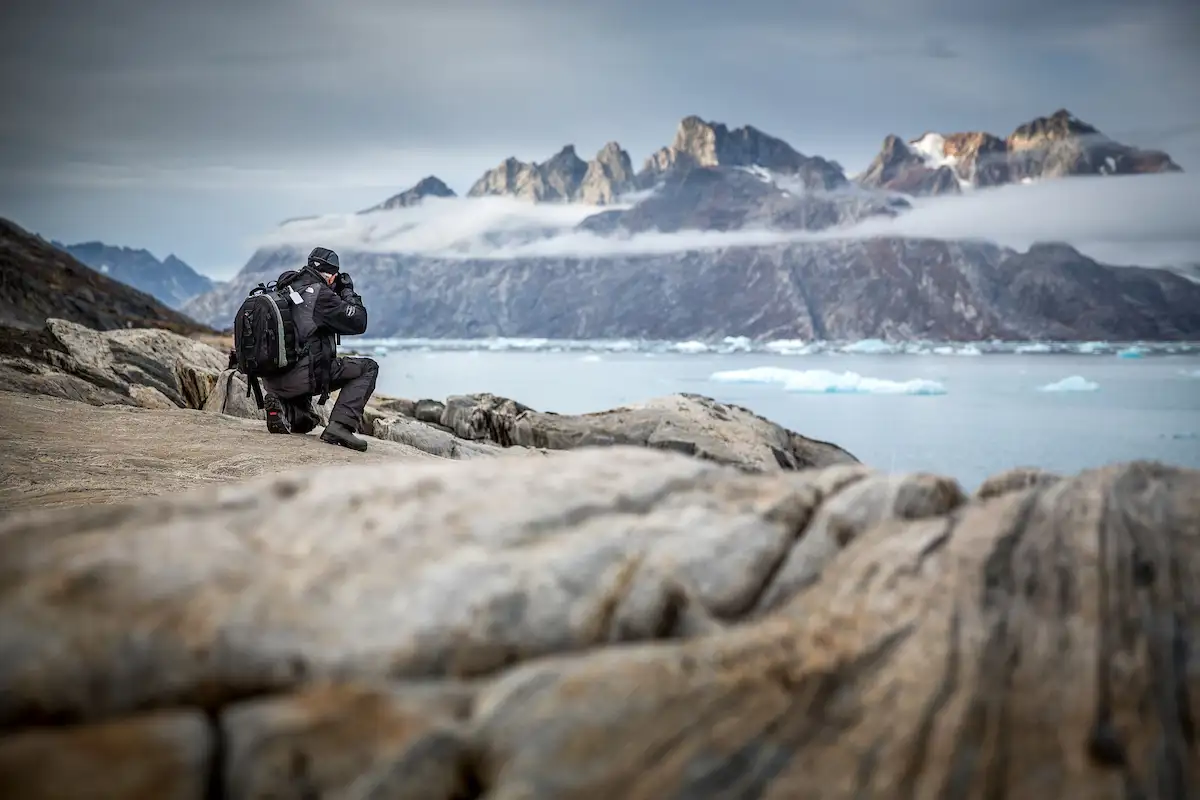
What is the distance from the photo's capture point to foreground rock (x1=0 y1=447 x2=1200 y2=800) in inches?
129

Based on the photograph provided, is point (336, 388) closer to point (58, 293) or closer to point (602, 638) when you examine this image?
point (602, 638)

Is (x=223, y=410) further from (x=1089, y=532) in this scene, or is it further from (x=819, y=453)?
(x=1089, y=532)

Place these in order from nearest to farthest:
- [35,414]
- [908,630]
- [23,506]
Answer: [908,630], [23,506], [35,414]

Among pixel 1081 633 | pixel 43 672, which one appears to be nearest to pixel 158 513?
pixel 43 672

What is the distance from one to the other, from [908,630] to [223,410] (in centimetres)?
1617

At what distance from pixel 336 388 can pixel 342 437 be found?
2.40 feet

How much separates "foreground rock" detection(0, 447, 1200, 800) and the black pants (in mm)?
8861

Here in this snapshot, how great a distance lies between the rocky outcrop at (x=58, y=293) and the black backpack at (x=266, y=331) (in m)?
39.9

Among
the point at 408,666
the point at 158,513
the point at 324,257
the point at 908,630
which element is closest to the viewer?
the point at 408,666

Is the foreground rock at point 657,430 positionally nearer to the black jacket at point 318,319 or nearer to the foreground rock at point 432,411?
the foreground rock at point 432,411

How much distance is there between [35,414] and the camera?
43.9 feet

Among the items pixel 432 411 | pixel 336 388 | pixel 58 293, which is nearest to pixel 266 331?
pixel 336 388

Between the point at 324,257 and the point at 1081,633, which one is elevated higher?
the point at 324,257

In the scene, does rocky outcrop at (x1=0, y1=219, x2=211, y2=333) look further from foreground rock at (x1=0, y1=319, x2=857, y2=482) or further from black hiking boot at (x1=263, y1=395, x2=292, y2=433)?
black hiking boot at (x1=263, y1=395, x2=292, y2=433)
